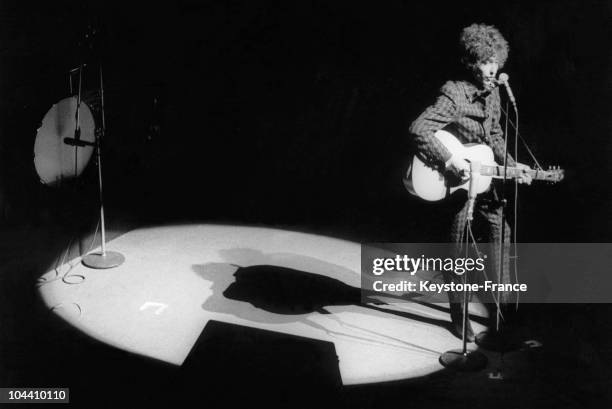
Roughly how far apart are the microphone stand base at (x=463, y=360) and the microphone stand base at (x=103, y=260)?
2.76 m

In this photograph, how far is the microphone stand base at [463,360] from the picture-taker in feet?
12.5

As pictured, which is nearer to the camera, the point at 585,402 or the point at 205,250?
the point at 585,402

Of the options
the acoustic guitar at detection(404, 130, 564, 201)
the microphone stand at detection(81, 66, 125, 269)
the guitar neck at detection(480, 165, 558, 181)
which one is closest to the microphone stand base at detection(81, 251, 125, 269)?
the microphone stand at detection(81, 66, 125, 269)

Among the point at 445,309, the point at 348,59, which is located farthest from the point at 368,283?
the point at 348,59

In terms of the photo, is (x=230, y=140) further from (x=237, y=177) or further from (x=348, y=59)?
(x=348, y=59)

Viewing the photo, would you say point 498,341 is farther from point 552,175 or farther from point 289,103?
point 289,103

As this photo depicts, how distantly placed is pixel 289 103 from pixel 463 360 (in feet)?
12.4

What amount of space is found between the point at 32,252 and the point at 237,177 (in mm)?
2731

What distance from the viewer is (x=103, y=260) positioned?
5.17m

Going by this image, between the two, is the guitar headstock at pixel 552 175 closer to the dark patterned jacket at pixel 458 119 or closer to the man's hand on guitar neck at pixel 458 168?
the dark patterned jacket at pixel 458 119

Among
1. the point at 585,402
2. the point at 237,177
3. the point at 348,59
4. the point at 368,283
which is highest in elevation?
the point at 348,59

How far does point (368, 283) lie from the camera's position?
5102 millimetres

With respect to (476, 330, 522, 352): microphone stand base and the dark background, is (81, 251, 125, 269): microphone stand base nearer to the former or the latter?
the dark background

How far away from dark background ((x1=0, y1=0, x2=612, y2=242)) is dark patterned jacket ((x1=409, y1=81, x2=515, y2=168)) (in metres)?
1.09
